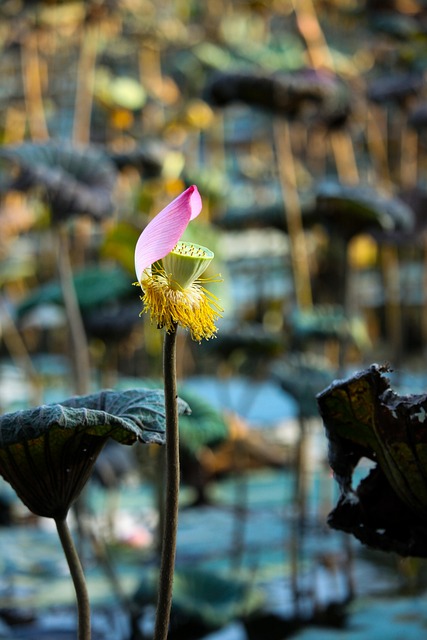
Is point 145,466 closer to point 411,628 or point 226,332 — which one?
point 226,332

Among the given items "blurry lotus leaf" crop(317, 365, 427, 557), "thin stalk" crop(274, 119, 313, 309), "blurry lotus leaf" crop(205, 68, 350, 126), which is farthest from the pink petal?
"thin stalk" crop(274, 119, 313, 309)

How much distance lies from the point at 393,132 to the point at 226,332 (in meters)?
4.81

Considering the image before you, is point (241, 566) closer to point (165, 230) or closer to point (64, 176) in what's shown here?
point (64, 176)

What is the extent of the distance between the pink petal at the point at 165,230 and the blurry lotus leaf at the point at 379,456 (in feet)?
1.04

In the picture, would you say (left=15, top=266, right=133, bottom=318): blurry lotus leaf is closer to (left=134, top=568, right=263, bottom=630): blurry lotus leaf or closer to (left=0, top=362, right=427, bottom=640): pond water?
(left=0, top=362, right=427, bottom=640): pond water

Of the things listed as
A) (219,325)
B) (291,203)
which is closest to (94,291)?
(219,325)

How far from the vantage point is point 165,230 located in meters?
0.85

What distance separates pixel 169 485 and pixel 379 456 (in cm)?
30

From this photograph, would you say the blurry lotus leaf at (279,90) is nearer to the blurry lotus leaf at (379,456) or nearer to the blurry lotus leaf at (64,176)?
the blurry lotus leaf at (64,176)

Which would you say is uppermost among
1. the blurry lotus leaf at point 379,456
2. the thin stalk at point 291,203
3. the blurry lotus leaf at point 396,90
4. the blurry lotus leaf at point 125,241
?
the blurry lotus leaf at point 396,90

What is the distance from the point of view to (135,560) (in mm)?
3035

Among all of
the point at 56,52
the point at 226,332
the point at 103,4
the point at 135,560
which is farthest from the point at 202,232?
the point at 56,52

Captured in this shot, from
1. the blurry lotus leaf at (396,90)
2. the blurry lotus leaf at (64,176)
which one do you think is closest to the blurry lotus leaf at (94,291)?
the blurry lotus leaf at (64,176)

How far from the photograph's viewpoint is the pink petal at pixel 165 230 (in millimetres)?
842
